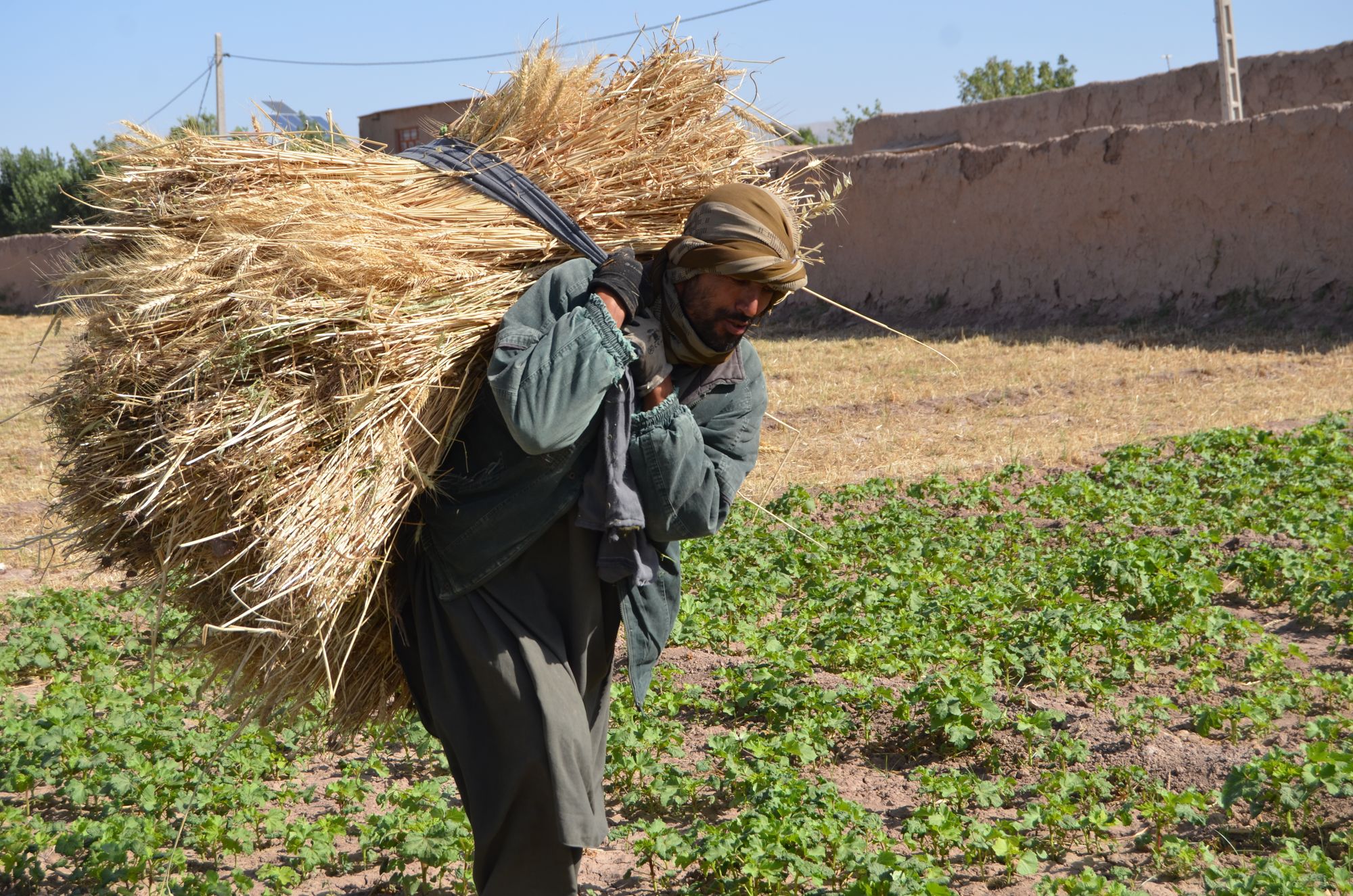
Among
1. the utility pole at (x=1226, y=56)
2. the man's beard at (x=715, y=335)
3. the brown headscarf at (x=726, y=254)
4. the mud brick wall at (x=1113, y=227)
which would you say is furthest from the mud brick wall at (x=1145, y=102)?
the man's beard at (x=715, y=335)

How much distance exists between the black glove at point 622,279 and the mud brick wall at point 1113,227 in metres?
10.0

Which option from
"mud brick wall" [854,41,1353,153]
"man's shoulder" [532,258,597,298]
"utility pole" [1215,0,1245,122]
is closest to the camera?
"man's shoulder" [532,258,597,298]

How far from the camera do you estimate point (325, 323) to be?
2.23 m

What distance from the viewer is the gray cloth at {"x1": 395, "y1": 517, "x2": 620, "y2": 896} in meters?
2.22

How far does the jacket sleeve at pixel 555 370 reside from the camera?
2090mm

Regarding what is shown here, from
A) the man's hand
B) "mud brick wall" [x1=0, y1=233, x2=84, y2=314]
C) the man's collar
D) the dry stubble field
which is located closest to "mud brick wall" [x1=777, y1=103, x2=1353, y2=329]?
the dry stubble field

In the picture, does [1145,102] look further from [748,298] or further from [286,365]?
[286,365]

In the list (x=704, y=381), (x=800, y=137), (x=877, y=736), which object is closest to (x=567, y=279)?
(x=704, y=381)

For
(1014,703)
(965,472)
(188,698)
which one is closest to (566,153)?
(1014,703)

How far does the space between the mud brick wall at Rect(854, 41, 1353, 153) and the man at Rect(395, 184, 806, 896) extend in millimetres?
13607

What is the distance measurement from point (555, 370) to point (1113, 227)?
11.3m

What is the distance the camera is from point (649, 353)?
2275 mm

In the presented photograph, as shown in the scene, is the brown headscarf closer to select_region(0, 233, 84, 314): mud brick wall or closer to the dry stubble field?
the dry stubble field

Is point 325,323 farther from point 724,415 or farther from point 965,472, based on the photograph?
point 965,472
